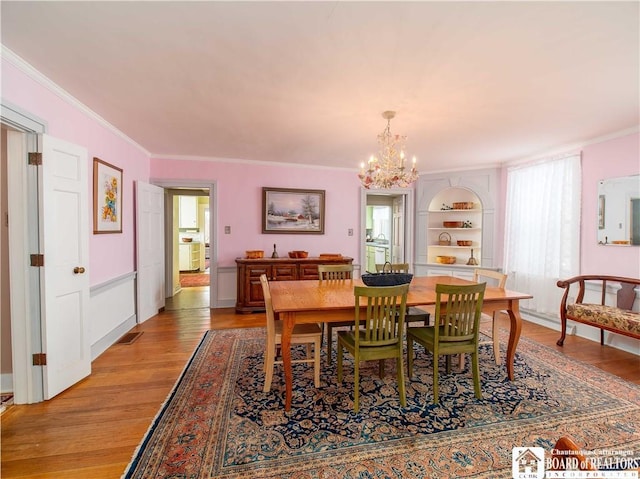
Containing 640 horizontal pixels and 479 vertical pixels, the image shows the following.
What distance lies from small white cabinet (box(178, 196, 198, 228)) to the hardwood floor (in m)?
6.41

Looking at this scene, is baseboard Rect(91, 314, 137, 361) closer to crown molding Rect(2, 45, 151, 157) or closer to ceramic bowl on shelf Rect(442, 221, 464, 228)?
crown molding Rect(2, 45, 151, 157)

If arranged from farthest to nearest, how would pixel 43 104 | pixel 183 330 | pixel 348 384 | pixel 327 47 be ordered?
pixel 183 330 → pixel 348 384 → pixel 43 104 → pixel 327 47

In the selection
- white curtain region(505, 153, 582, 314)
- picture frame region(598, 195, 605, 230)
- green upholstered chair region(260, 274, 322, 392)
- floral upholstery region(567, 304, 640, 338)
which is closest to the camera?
green upholstered chair region(260, 274, 322, 392)

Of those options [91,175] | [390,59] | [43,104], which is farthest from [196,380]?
[390,59]

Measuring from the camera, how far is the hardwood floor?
1.71 metres

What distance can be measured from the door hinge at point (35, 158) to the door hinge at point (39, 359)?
145cm

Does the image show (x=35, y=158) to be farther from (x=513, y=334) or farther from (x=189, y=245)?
(x=189, y=245)

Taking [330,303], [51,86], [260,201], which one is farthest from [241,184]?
[330,303]

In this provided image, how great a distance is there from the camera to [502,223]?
201 inches

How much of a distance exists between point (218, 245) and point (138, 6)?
3711 mm

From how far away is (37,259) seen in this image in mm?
2258

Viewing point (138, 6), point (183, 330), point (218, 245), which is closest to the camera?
point (138, 6)

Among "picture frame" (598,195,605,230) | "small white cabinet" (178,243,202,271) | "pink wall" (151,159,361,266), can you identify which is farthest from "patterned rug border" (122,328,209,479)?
"small white cabinet" (178,243,202,271)

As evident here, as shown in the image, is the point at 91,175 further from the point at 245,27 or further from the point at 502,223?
the point at 502,223
